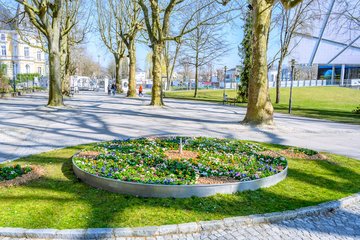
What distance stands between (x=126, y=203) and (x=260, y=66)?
30.7 ft

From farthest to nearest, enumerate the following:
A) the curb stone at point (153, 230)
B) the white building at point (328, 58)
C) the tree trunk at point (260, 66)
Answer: the white building at point (328, 58) → the tree trunk at point (260, 66) → the curb stone at point (153, 230)

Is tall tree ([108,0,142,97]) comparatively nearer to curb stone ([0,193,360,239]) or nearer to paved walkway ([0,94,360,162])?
paved walkway ([0,94,360,162])

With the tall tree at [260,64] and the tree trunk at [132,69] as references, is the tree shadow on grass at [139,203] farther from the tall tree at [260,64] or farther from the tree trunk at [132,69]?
the tree trunk at [132,69]

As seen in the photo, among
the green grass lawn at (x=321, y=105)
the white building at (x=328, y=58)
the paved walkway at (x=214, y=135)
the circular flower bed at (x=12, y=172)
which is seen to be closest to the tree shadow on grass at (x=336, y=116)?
the green grass lawn at (x=321, y=105)

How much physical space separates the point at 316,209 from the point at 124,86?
4269cm

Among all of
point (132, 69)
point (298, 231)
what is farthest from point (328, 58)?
point (298, 231)

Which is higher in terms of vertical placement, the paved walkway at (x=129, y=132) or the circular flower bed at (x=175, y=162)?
the circular flower bed at (x=175, y=162)

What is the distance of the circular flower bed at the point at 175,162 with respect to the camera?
539 cm

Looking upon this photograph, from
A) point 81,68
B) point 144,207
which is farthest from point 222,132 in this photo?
point 81,68

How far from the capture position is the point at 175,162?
614 centimetres

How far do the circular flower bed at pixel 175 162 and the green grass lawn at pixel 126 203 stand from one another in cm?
39

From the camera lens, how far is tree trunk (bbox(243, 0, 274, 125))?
1211cm

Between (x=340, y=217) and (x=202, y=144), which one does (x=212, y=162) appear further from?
(x=340, y=217)

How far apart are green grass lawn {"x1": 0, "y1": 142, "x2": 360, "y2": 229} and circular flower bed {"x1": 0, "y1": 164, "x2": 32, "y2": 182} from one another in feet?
1.42
